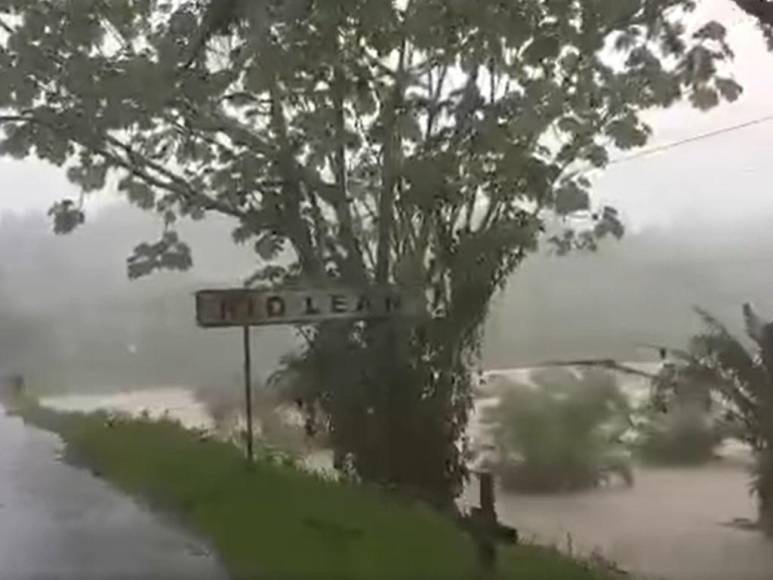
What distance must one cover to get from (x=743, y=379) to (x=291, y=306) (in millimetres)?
1907

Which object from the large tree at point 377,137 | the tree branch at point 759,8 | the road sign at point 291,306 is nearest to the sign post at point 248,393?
the road sign at point 291,306

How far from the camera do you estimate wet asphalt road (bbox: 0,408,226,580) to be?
15.9ft

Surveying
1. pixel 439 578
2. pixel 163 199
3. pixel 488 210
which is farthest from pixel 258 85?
pixel 439 578

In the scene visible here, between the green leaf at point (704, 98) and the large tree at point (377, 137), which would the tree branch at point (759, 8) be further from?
the green leaf at point (704, 98)

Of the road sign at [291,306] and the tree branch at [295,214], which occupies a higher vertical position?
the tree branch at [295,214]

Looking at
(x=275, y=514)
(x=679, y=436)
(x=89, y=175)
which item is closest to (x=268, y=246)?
(x=89, y=175)

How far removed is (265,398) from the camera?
5.69 metres

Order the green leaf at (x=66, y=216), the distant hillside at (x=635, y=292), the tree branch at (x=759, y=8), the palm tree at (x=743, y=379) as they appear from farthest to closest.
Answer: the green leaf at (x=66, y=216)
the distant hillside at (x=635, y=292)
the palm tree at (x=743, y=379)
the tree branch at (x=759, y=8)

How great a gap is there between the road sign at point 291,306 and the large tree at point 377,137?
0.07 metres

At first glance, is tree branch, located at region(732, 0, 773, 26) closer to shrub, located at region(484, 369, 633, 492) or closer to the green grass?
shrub, located at region(484, 369, 633, 492)

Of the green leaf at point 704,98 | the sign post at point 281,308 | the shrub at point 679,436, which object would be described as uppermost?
the green leaf at point 704,98

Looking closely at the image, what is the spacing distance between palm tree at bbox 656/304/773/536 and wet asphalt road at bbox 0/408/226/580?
1998mm

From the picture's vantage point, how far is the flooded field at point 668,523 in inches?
194

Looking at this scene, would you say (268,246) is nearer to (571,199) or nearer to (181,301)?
(181,301)
